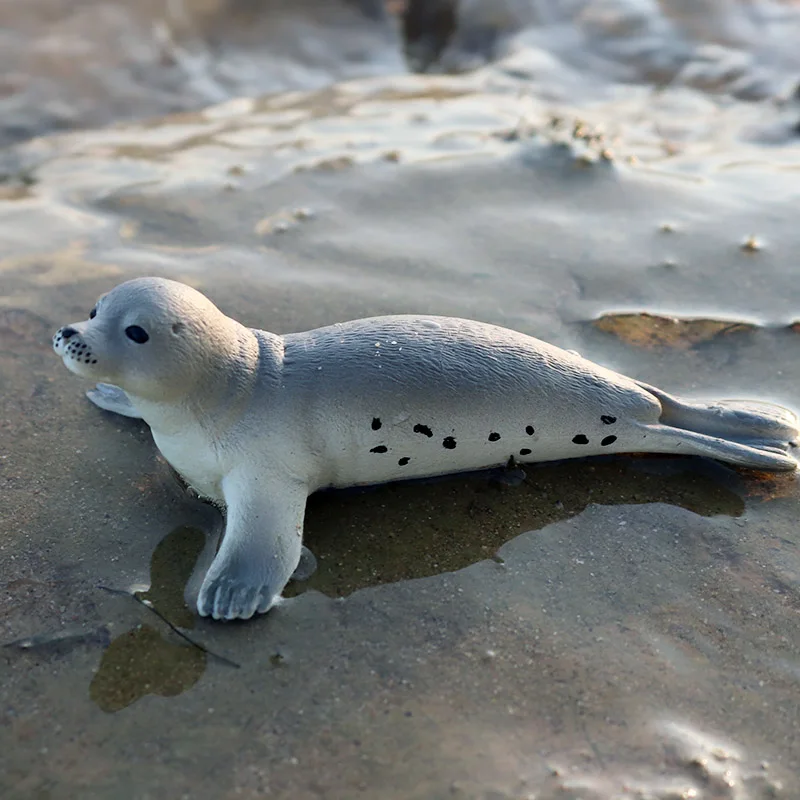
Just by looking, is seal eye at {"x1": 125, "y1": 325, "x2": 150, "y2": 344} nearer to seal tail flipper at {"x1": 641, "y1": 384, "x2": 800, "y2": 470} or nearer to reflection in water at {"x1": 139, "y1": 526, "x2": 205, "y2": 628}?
reflection in water at {"x1": 139, "y1": 526, "x2": 205, "y2": 628}

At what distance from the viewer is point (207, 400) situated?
2957 millimetres

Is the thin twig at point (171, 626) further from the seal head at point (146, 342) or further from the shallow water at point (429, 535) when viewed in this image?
the seal head at point (146, 342)

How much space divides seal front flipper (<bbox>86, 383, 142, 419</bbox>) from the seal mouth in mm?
749

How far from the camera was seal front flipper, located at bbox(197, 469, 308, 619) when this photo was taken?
270 centimetres

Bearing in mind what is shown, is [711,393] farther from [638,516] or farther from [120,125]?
[120,125]

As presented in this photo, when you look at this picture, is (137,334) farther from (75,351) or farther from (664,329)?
(664,329)

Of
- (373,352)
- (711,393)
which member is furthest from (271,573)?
(711,393)

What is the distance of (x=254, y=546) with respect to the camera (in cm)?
280

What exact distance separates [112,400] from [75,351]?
86 cm

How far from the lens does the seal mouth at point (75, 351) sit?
111 inches

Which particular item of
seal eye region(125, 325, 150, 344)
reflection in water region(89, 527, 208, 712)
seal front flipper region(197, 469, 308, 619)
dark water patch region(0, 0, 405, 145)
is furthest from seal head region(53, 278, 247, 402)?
dark water patch region(0, 0, 405, 145)

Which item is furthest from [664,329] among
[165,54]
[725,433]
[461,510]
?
[165,54]

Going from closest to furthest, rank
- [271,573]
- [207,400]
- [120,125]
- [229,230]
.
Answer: [271,573] < [207,400] < [229,230] < [120,125]

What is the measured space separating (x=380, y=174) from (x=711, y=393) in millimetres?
2805
